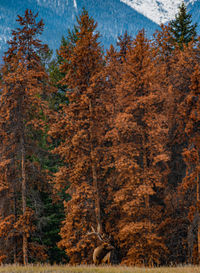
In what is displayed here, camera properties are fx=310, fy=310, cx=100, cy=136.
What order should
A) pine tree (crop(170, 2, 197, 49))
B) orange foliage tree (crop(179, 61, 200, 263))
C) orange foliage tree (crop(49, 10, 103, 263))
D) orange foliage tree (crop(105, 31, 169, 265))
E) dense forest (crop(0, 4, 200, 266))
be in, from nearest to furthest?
1. orange foliage tree (crop(179, 61, 200, 263))
2. orange foliage tree (crop(105, 31, 169, 265))
3. dense forest (crop(0, 4, 200, 266))
4. orange foliage tree (crop(49, 10, 103, 263))
5. pine tree (crop(170, 2, 197, 49))

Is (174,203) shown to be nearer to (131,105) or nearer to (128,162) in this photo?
(128,162)

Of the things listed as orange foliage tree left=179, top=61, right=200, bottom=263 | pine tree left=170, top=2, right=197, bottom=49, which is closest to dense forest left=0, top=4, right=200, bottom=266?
orange foliage tree left=179, top=61, right=200, bottom=263

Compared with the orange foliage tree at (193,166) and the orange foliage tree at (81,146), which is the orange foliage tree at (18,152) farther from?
the orange foliage tree at (193,166)

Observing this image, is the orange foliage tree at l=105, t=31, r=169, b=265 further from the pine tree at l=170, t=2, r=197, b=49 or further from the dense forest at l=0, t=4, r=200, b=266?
the pine tree at l=170, t=2, r=197, b=49

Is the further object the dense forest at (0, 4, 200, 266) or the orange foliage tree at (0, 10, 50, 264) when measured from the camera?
the orange foliage tree at (0, 10, 50, 264)

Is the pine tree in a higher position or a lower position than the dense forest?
higher

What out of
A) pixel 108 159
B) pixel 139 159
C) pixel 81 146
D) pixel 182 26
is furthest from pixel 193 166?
pixel 182 26

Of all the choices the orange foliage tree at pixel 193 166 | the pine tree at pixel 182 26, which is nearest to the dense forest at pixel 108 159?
the orange foliage tree at pixel 193 166

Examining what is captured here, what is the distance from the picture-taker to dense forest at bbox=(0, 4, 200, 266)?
15656mm

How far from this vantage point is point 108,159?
55.8 feet

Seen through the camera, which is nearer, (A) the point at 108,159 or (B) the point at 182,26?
(A) the point at 108,159

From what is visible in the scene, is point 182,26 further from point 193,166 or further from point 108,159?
point 108,159

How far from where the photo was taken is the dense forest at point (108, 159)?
15656mm

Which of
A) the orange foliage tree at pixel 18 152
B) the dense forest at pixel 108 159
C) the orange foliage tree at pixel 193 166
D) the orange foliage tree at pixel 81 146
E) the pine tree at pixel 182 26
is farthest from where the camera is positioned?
the pine tree at pixel 182 26
